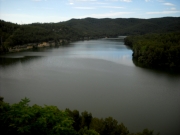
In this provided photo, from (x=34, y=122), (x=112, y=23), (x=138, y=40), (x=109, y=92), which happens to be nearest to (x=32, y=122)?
(x=34, y=122)

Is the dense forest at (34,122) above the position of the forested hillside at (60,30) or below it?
below

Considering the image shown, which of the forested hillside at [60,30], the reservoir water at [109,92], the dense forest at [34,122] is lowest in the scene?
the reservoir water at [109,92]

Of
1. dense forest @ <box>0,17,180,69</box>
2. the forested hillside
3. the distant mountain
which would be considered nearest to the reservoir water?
dense forest @ <box>0,17,180,69</box>

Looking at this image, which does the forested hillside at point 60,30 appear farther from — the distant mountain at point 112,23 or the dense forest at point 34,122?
the dense forest at point 34,122

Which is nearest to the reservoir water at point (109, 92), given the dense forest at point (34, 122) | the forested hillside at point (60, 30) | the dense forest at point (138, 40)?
the dense forest at point (138, 40)

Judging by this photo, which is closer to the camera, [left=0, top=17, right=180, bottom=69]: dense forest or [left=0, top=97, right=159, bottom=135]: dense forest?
[left=0, top=97, right=159, bottom=135]: dense forest

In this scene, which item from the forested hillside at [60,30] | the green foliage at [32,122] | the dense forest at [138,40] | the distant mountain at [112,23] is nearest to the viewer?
the green foliage at [32,122]

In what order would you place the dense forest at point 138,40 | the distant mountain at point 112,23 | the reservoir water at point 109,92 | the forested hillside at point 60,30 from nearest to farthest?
the reservoir water at point 109,92
the dense forest at point 138,40
the forested hillside at point 60,30
the distant mountain at point 112,23

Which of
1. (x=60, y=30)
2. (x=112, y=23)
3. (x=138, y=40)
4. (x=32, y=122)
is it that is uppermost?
(x=112, y=23)

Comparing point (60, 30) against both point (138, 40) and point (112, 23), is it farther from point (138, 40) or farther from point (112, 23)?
point (112, 23)

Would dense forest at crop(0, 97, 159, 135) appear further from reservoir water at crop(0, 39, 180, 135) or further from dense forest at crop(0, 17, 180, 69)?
dense forest at crop(0, 17, 180, 69)

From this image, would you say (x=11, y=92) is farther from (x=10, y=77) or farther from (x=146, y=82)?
(x=146, y=82)

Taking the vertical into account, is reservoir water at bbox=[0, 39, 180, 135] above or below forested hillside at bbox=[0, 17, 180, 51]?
below
